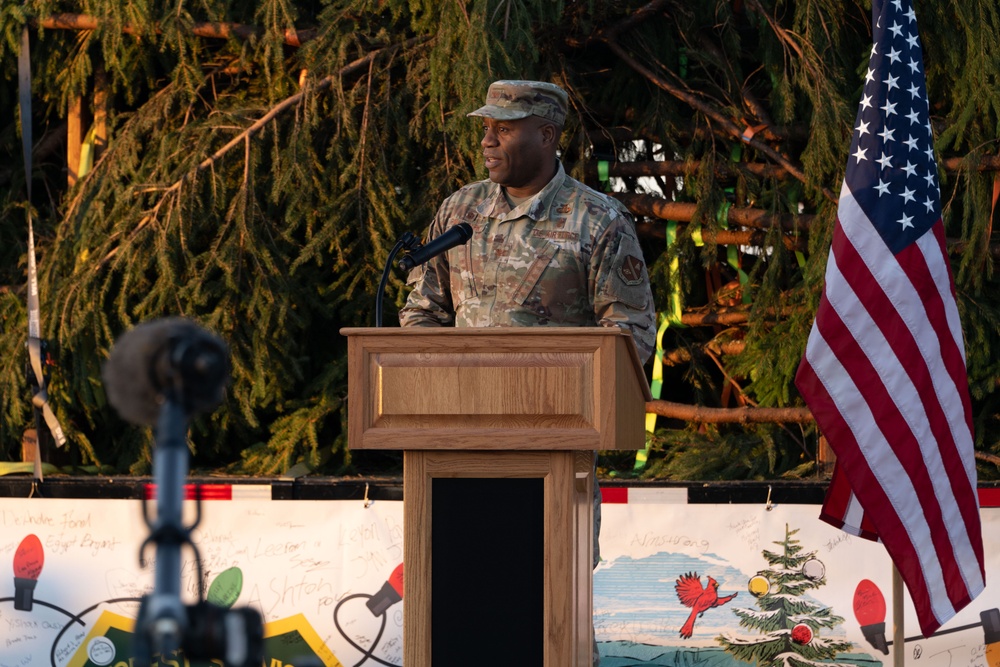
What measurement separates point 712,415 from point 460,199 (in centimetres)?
313

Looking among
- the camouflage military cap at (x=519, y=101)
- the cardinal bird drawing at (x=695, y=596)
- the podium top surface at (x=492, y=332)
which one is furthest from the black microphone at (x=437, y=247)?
the cardinal bird drawing at (x=695, y=596)

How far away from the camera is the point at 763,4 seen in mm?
6758

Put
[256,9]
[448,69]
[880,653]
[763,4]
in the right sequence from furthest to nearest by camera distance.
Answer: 1. [256,9]
2. [763,4]
3. [448,69]
4. [880,653]

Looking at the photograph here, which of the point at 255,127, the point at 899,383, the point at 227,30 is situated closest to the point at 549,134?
the point at 899,383

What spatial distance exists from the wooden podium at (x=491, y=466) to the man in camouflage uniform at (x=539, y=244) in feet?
2.00

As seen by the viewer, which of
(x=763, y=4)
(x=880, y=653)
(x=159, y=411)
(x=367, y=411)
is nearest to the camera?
(x=159, y=411)

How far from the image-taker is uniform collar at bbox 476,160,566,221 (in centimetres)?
401

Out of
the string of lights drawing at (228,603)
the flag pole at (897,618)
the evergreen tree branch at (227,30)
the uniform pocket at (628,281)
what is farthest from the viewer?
the evergreen tree branch at (227,30)

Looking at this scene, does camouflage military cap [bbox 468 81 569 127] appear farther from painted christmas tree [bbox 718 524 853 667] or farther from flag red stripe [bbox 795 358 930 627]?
painted christmas tree [bbox 718 524 853 667]

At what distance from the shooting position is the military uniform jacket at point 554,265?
155 inches

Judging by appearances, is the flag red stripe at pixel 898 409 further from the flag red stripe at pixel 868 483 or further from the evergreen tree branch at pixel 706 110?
the evergreen tree branch at pixel 706 110

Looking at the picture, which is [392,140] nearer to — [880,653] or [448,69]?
[448,69]

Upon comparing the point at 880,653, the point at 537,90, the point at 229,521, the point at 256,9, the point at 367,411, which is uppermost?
the point at 256,9

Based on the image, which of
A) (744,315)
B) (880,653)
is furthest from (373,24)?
(880,653)
